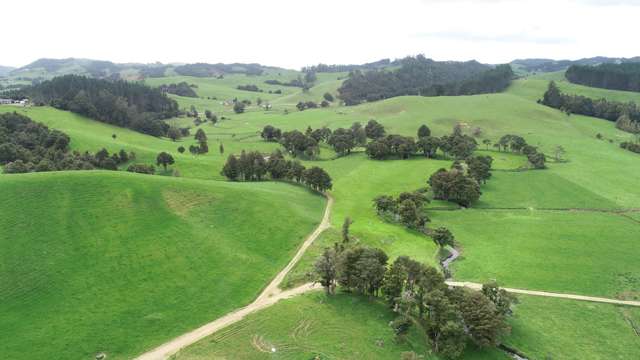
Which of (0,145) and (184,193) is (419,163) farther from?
(0,145)

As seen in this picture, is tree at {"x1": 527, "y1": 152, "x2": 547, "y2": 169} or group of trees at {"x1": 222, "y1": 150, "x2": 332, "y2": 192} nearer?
group of trees at {"x1": 222, "y1": 150, "x2": 332, "y2": 192}

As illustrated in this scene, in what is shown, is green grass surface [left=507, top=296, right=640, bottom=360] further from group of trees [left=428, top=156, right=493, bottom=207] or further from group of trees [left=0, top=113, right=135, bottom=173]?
group of trees [left=0, top=113, right=135, bottom=173]

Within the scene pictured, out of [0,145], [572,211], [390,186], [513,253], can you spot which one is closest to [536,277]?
[513,253]

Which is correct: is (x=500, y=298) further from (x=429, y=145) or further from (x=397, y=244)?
(x=429, y=145)

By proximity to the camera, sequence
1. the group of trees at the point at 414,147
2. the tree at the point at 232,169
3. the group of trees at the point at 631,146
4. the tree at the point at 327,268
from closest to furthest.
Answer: the tree at the point at 327,268, the tree at the point at 232,169, the group of trees at the point at 414,147, the group of trees at the point at 631,146

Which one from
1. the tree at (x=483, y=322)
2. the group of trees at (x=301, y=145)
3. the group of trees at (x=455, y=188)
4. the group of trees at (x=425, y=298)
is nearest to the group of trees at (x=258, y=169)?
the group of trees at (x=301, y=145)

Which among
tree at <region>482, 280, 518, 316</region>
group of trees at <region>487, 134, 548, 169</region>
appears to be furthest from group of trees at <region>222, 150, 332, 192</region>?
group of trees at <region>487, 134, 548, 169</region>

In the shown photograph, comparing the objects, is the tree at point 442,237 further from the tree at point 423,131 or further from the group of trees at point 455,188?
the tree at point 423,131
